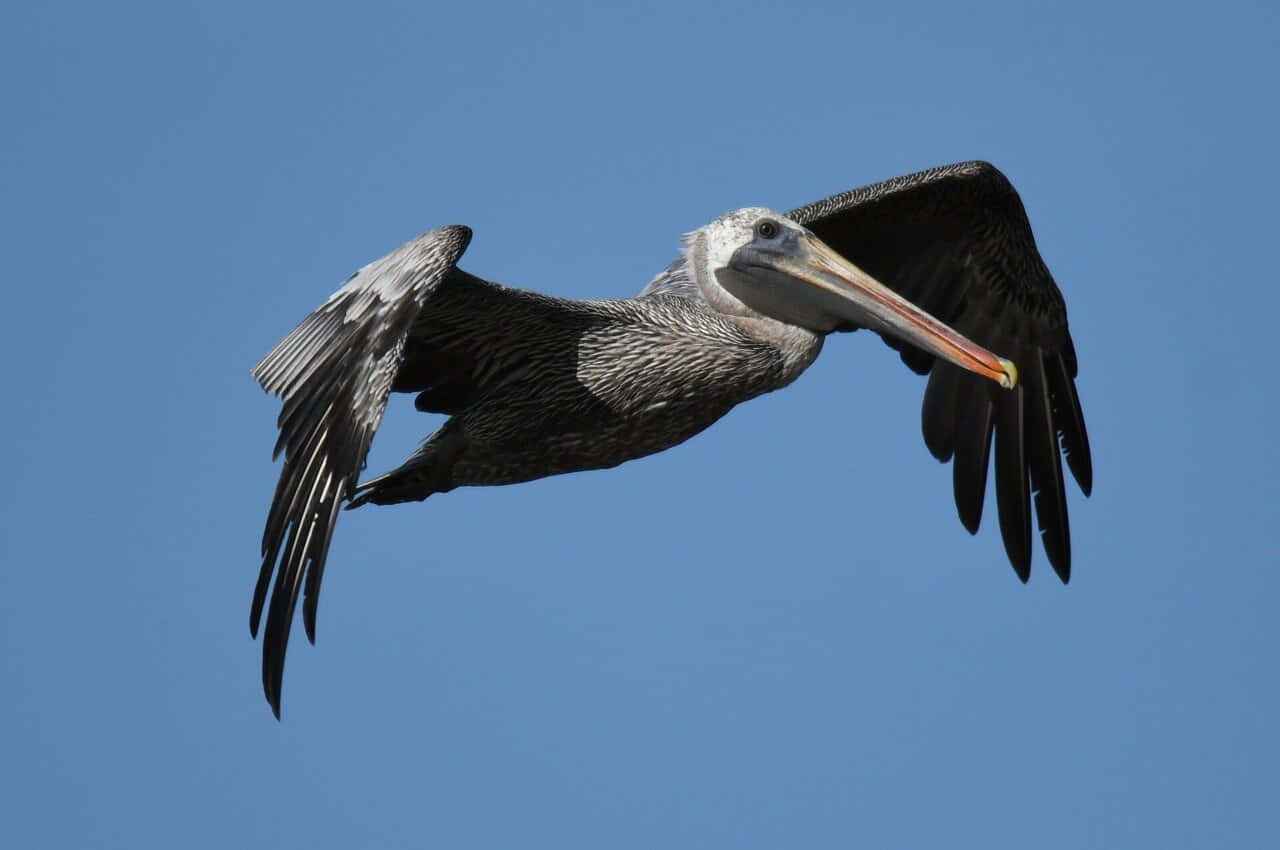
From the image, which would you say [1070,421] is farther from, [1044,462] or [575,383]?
[575,383]

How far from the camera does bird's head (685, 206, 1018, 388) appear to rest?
927cm

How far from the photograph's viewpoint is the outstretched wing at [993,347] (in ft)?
36.3

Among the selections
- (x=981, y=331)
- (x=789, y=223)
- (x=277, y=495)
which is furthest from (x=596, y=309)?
Result: (x=981, y=331)

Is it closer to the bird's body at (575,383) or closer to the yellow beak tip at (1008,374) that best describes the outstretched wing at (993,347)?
the bird's body at (575,383)

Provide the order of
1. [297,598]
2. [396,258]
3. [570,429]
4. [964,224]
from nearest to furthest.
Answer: [297,598] < [396,258] < [570,429] < [964,224]

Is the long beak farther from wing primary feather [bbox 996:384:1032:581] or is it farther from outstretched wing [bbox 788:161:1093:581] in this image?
wing primary feather [bbox 996:384:1032:581]

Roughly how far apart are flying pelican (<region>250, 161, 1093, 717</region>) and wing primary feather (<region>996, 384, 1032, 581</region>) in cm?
1

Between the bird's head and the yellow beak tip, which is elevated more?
the bird's head

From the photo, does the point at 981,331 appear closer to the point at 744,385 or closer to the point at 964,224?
the point at 964,224

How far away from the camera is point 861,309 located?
9367 mm

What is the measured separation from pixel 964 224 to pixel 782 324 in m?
1.97

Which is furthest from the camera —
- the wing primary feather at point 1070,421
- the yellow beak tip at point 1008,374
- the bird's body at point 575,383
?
the wing primary feather at point 1070,421

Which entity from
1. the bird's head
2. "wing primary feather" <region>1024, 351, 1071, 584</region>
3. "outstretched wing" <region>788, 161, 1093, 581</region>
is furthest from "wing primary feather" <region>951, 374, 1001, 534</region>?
the bird's head

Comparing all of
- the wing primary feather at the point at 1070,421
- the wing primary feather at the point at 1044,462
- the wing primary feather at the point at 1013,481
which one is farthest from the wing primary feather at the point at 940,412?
the wing primary feather at the point at 1070,421
